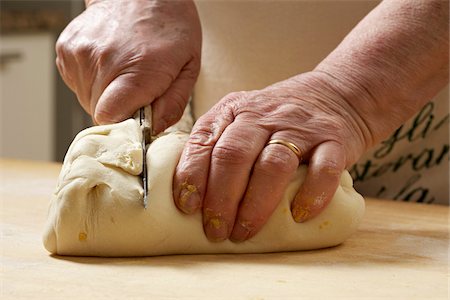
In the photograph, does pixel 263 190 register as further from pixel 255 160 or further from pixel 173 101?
pixel 173 101

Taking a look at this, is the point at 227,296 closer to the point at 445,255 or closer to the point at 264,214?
the point at 264,214

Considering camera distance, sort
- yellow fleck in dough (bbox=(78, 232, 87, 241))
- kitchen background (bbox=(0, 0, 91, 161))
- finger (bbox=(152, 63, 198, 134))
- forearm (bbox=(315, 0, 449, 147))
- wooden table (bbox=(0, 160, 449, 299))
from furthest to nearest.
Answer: kitchen background (bbox=(0, 0, 91, 161)), finger (bbox=(152, 63, 198, 134)), forearm (bbox=(315, 0, 449, 147)), yellow fleck in dough (bbox=(78, 232, 87, 241)), wooden table (bbox=(0, 160, 449, 299))

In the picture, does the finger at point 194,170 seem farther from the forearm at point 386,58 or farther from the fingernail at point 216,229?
the forearm at point 386,58

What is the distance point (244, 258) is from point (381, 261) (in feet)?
0.62

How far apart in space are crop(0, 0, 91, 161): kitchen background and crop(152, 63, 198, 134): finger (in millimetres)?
2380

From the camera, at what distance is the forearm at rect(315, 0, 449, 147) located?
45.8 inches

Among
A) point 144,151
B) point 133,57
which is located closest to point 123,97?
point 133,57

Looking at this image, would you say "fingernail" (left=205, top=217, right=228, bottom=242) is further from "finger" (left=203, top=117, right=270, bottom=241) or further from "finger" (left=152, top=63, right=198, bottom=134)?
"finger" (left=152, top=63, right=198, bottom=134)

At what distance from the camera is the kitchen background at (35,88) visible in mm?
3684

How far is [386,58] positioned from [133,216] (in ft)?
1.63

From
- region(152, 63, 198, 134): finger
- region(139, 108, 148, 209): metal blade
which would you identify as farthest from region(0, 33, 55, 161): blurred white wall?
region(139, 108, 148, 209): metal blade

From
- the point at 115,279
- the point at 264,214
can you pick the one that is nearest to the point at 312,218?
the point at 264,214

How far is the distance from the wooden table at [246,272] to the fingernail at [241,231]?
0.09 ft

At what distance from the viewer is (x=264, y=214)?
3.32 ft
